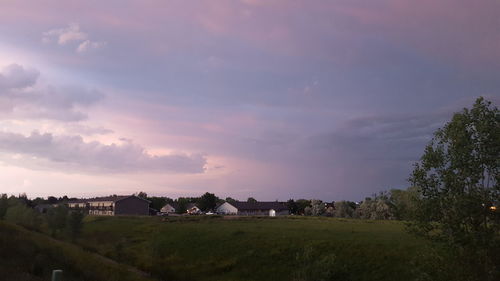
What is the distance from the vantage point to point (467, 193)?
24.4 m

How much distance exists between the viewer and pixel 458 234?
2377cm

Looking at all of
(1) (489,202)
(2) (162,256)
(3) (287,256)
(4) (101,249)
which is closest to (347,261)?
(3) (287,256)

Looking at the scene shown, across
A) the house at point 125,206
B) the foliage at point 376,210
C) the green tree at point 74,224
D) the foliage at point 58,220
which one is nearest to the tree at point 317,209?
the foliage at point 376,210

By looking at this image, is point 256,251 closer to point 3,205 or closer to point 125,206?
point 3,205

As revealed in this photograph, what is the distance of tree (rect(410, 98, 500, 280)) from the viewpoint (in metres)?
23.2

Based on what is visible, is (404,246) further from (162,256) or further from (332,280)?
(162,256)

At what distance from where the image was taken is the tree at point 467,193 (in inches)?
913

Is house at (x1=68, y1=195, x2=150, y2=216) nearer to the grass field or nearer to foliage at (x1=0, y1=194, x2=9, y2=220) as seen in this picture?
foliage at (x1=0, y1=194, x2=9, y2=220)

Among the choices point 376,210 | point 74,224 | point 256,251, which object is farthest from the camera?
point 376,210

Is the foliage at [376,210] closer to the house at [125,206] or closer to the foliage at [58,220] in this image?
the house at [125,206]

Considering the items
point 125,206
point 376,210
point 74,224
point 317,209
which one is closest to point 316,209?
point 317,209

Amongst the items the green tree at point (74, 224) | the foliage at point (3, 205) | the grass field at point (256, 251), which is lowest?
the grass field at point (256, 251)

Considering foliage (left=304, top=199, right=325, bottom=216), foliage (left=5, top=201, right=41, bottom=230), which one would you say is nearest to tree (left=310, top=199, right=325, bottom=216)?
foliage (left=304, top=199, right=325, bottom=216)

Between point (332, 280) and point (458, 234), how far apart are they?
13.8 metres
